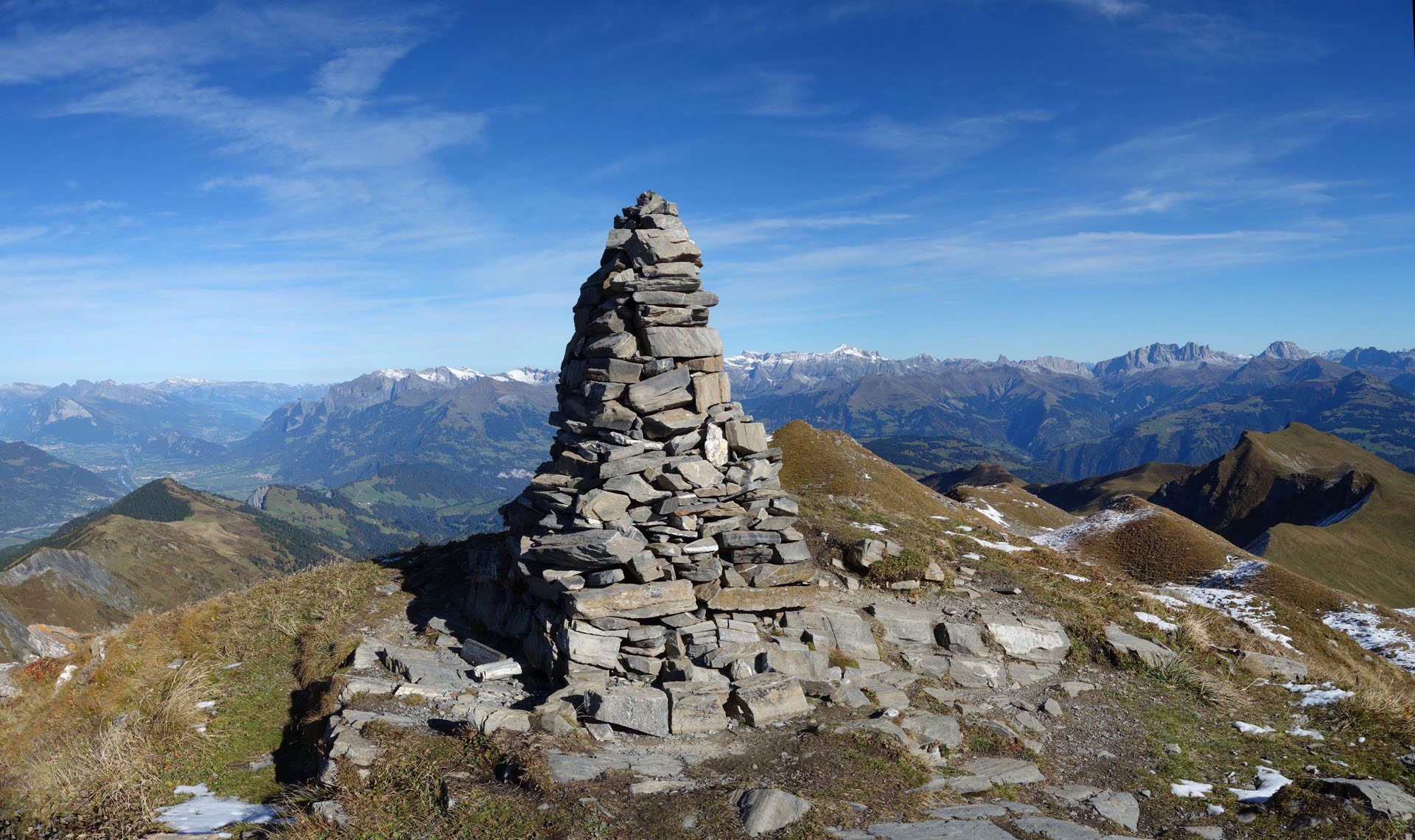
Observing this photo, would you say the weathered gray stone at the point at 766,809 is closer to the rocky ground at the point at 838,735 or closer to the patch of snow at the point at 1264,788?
the rocky ground at the point at 838,735

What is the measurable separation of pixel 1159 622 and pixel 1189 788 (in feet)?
36.2

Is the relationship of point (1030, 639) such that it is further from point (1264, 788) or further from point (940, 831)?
point (940, 831)

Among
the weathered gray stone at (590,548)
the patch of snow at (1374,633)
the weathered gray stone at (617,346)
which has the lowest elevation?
the patch of snow at (1374,633)

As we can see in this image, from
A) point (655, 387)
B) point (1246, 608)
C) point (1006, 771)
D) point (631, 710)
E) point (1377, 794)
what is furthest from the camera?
point (1246, 608)

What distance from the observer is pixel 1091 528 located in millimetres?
53656

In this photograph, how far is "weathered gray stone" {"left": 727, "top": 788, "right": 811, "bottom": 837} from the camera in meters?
10.1

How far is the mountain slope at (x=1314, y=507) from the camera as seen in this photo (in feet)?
282

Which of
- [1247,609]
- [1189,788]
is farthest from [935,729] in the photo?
[1247,609]

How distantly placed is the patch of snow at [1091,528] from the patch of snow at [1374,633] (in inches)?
619

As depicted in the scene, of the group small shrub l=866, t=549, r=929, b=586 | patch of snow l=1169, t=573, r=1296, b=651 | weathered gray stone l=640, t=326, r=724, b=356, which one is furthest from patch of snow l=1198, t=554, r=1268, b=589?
weathered gray stone l=640, t=326, r=724, b=356

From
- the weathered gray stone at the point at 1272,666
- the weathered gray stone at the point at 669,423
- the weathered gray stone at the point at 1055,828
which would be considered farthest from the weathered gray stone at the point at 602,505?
the weathered gray stone at the point at 1272,666

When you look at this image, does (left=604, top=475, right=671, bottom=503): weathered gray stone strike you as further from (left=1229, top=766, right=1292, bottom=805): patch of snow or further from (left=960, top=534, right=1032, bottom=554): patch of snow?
(left=960, top=534, right=1032, bottom=554): patch of snow

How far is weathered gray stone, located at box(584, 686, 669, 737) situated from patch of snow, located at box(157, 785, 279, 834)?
5604mm

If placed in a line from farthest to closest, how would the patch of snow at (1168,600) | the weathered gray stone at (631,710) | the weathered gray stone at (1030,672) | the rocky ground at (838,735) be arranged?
1. the patch of snow at (1168,600)
2. the weathered gray stone at (1030,672)
3. the weathered gray stone at (631,710)
4. the rocky ground at (838,735)
